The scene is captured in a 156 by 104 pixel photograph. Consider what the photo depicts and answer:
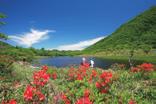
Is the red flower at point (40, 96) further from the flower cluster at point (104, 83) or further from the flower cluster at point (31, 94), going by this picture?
the flower cluster at point (104, 83)

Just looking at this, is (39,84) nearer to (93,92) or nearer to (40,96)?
(40,96)

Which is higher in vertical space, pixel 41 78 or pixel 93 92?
pixel 41 78

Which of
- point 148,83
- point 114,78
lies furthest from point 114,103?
point 148,83

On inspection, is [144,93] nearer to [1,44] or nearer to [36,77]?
[36,77]


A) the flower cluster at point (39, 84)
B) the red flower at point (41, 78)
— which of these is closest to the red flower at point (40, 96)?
Answer: the flower cluster at point (39, 84)

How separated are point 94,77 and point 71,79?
1.47m

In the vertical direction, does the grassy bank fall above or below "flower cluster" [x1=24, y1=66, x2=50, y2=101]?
below

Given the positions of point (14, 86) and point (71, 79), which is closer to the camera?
point (14, 86)

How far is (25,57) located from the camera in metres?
21.8

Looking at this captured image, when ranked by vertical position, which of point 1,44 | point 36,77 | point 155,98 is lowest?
point 155,98

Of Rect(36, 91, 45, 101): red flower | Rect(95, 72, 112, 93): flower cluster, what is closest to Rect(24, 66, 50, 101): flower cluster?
Rect(36, 91, 45, 101): red flower

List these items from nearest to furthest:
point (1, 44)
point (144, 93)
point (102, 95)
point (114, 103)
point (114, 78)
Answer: point (114, 103) → point (102, 95) → point (144, 93) → point (114, 78) → point (1, 44)

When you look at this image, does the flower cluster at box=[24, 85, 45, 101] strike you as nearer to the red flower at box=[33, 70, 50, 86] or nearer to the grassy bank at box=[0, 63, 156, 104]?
the grassy bank at box=[0, 63, 156, 104]

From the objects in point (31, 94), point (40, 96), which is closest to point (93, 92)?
point (40, 96)
